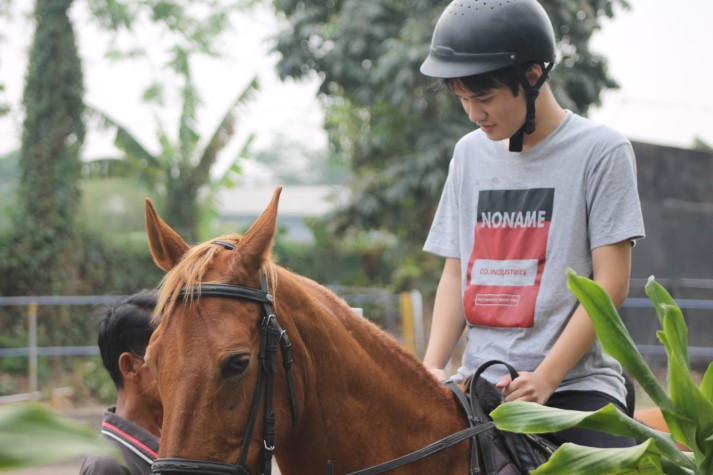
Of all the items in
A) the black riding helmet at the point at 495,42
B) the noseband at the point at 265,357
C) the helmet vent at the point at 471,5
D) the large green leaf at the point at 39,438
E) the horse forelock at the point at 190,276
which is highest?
the helmet vent at the point at 471,5

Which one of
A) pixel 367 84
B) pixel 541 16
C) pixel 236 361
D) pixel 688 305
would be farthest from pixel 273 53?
pixel 236 361

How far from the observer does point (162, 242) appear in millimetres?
2352

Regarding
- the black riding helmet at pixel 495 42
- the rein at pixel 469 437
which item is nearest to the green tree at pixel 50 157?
the black riding helmet at pixel 495 42

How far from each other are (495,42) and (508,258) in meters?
0.69

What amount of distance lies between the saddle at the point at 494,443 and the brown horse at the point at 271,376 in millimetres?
38

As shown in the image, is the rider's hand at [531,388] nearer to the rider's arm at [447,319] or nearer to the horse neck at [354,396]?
the horse neck at [354,396]

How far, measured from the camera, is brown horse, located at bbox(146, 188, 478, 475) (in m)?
A: 2.02

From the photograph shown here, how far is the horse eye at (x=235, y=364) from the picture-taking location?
80.3 inches

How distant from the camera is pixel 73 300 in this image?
1287cm

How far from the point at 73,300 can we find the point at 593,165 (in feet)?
37.6

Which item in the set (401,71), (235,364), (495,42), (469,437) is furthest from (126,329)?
(401,71)

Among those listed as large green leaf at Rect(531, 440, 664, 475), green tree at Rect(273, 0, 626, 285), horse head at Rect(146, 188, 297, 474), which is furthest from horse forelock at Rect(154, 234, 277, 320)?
green tree at Rect(273, 0, 626, 285)

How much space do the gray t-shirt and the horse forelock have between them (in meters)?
0.85

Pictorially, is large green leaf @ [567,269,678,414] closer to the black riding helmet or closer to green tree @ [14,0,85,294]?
the black riding helmet
